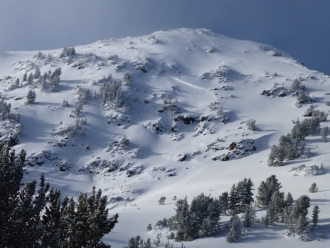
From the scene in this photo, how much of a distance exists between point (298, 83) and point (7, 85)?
3130 inches

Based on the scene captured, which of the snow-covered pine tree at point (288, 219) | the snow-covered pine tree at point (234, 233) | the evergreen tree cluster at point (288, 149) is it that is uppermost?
the evergreen tree cluster at point (288, 149)

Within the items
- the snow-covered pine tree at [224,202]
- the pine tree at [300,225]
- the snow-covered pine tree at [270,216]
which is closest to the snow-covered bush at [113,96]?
the snow-covered pine tree at [224,202]

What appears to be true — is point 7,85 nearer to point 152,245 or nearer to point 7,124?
point 7,124

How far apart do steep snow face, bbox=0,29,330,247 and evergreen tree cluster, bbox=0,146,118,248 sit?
10730 millimetres

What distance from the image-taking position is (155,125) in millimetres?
67125

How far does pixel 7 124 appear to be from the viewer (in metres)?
58.6

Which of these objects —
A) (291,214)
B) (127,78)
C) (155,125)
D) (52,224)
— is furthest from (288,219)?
(127,78)

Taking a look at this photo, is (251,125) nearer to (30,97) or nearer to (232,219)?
(232,219)

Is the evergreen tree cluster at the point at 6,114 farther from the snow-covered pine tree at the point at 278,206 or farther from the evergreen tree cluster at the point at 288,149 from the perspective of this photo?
the snow-covered pine tree at the point at 278,206

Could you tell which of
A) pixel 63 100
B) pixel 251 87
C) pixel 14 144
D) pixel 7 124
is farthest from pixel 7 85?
pixel 251 87

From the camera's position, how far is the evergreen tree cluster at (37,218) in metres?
10.5

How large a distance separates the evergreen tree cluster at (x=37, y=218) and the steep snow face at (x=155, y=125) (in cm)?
1073

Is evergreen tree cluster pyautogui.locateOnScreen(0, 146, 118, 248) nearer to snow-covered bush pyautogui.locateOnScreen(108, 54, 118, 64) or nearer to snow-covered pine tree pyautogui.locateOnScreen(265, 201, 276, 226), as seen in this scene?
snow-covered pine tree pyautogui.locateOnScreen(265, 201, 276, 226)

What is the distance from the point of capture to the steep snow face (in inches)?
1564
